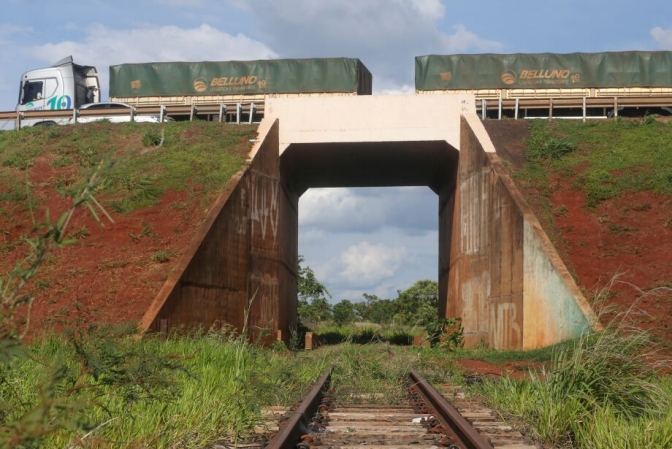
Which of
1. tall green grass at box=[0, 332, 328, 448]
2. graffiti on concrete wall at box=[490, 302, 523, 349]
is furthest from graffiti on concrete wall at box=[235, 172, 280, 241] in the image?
tall green grass at box=[0, 332, 328, 448]

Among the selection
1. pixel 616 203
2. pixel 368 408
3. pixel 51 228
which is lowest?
pixel 368 408

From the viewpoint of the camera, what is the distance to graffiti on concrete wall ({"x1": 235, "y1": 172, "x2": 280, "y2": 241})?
21.4 metres

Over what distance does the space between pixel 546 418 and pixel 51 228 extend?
5.27 meters

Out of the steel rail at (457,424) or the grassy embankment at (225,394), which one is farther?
the steel rail at (457,424)

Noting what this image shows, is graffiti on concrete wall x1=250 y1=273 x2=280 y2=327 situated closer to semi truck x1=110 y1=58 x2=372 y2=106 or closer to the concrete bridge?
the concrete bridge

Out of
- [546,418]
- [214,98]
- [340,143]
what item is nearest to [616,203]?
[340,143]

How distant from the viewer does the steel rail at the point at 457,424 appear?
6055mm

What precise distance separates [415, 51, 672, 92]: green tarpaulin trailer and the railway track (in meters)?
24.0

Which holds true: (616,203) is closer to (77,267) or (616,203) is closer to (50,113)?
(77,267)

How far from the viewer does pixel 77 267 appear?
18.1 m

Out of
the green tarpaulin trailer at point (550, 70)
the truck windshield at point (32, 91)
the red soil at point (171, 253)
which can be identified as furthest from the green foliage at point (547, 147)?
the truck windshield at point (32, 91)

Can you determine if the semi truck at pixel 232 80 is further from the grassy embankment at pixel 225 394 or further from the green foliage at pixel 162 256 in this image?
the grassy embankment at pixel 225 394

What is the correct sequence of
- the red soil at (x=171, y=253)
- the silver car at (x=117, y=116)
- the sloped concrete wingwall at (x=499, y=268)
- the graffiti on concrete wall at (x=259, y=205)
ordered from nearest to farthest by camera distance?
the red soil at (x=171, y=253) → the sloped concrete wingwall at (x=499, y=268) → the graffiti on concrete wall at (x=259, y=205) → the silver car at (x=117, y=116)

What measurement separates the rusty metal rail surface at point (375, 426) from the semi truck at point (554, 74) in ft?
79.8
